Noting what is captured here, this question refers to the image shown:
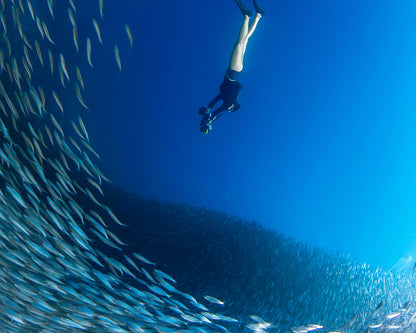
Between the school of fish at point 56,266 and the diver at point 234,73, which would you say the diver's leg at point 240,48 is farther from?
the school of fish at point 56,266

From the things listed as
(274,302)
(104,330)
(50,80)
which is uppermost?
(50,80)

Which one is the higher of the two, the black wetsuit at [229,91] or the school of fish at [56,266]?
the black wetsuit at [229,91]

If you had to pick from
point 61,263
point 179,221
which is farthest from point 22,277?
point 179,221

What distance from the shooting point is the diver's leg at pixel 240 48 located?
5.60 metres

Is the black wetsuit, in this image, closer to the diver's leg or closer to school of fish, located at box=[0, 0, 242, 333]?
the diver's leg

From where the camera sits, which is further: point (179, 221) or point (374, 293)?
point (374, 293)

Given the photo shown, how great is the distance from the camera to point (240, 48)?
5840 millimetres

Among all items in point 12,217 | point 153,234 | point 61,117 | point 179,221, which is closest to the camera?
point 12,217

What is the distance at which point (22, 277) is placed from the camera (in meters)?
7.41

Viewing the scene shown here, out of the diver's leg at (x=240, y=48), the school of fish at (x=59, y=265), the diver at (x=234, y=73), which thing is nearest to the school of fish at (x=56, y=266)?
the school of fish at (x=59, y=265)

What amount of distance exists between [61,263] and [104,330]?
2849mm

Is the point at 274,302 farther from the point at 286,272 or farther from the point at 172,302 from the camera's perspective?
the point at 172,302

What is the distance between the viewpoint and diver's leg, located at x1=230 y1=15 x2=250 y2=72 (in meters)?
5.60

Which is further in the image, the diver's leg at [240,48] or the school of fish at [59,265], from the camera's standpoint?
the school of fish at [59,265]
